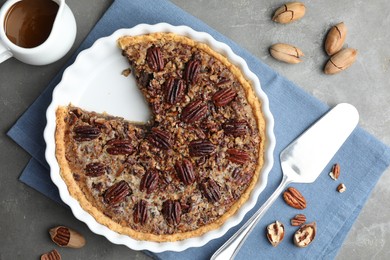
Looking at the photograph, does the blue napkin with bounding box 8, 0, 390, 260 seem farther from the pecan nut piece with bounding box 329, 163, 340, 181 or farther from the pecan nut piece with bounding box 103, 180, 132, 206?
the pecan nut piece with bounding box 103, 180, 132, 206

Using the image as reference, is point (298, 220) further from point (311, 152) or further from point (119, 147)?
point (119, 147)

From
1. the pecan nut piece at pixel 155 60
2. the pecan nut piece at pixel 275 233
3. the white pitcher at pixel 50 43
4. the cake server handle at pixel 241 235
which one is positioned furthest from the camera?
the pecan nut piece at pixel 275 233

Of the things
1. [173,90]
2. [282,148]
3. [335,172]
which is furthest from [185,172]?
[335,172]

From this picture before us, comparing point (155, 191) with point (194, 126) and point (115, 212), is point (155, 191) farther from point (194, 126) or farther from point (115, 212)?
point (194, 126)

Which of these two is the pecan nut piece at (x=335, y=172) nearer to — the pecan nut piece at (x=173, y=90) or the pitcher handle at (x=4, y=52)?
the pecan nut piece at (x=173, y=90)

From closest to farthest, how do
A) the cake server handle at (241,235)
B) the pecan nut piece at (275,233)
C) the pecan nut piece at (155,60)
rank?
the pecan nut piece at (155,60)
the cake server handle at (241,235)
the pecan nut piece at (275,233)

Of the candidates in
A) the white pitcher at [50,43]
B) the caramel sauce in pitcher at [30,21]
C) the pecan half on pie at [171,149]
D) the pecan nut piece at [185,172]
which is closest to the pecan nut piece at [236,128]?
the pecan half on pie at [171,149]
